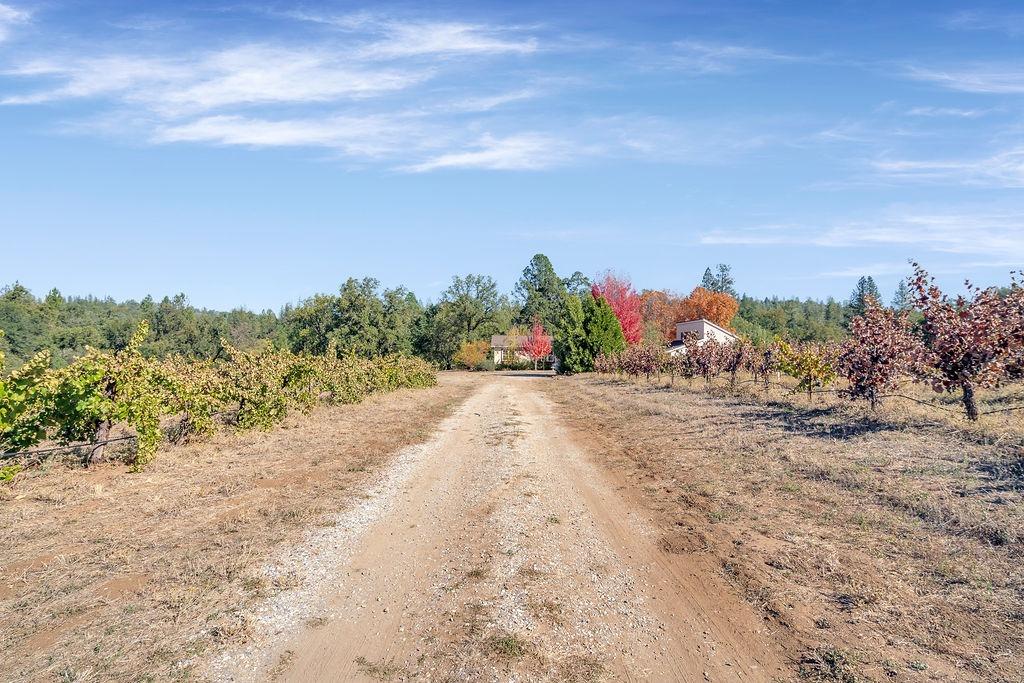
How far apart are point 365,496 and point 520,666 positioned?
601 cm

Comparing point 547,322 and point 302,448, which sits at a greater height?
point 547,322

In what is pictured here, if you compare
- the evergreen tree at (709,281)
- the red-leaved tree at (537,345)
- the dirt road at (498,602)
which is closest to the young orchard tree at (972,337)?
the dirt road at (498,602)

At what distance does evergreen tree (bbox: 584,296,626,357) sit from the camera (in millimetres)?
51688

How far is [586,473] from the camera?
12.5 meters

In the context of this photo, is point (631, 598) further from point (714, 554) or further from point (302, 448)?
point (302, 448)

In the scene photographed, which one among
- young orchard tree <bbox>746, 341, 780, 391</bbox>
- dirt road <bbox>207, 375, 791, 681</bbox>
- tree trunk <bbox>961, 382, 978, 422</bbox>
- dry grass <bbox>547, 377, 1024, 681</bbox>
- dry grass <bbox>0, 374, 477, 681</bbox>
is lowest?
dirt road <bbox>207, 375, 791, 681</bbox>

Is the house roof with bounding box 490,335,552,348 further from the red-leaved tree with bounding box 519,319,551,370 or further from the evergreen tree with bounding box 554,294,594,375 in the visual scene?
the evergreen tree with bounding box 554,294,594,375

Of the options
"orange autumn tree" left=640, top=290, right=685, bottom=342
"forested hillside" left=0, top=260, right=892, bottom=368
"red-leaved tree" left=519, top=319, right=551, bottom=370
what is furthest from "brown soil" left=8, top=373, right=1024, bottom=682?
"orange autumn tree" left=640, top=290, right=685, bottom=342

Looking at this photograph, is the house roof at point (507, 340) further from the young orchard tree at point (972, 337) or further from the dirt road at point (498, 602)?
the dirt road at point (498, 602)

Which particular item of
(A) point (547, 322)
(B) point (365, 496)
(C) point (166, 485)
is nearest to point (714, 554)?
(B) point (365, 496)

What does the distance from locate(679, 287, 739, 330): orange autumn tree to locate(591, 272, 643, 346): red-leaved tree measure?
134 feet

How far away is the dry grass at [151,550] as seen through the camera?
17.1 ft

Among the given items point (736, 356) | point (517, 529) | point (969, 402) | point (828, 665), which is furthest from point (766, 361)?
point (828, 665)

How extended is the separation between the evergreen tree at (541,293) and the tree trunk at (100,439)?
275 feet
